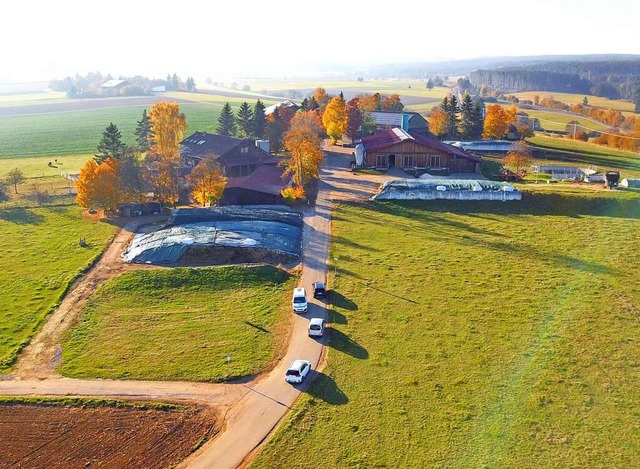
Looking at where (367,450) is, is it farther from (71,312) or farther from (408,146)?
(408,146)

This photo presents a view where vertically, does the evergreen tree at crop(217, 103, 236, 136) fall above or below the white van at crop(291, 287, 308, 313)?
above

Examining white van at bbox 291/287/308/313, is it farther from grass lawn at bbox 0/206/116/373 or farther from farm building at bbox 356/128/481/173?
farm building at bbox 356/128/481/173

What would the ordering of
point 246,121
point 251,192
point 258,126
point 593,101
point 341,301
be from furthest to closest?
point 593,101 < point 246,121 < point 258,126 < point 251,192 < point 341,301

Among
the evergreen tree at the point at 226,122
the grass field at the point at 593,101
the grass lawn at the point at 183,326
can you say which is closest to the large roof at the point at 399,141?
the evergreen tree at the point at 226,122

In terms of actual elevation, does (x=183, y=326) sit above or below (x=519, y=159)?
below

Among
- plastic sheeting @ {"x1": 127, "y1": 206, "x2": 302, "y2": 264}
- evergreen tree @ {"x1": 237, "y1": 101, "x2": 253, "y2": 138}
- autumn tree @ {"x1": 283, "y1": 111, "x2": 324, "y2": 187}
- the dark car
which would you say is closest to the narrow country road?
the dark car

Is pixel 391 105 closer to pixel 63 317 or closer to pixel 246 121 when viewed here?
pixel 246 121

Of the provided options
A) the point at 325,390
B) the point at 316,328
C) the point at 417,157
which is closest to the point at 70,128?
the point at 417,157

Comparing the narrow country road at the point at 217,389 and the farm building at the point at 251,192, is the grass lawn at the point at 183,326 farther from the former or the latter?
the farm building at the point at 251,192
